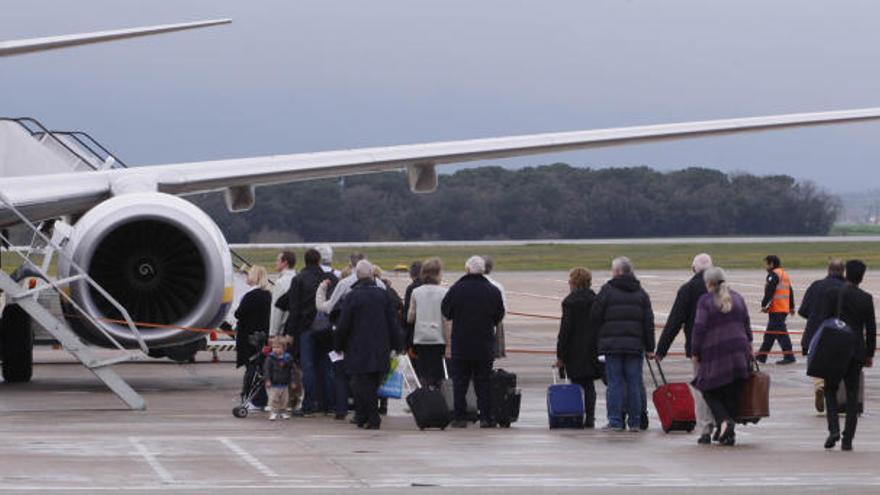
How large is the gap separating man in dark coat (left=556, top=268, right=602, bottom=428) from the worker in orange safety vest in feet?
30.7

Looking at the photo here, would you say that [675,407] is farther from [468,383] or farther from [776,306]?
[776,306]

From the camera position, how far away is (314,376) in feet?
60.7

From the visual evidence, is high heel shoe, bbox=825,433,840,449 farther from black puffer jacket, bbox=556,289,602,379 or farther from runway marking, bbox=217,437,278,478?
runway marking, bbox=217,437,278,478

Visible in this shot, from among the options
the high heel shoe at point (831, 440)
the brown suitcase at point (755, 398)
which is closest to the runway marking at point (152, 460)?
the brown suitcase at point (755, 398)

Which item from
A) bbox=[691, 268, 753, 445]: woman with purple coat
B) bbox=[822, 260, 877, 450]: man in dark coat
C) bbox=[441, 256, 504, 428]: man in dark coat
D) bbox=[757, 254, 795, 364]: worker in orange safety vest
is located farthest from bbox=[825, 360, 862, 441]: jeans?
bbox=[757, 254, 795, 364]: worker in orange safety vest

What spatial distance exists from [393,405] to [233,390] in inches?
99.1

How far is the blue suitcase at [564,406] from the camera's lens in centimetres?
1706

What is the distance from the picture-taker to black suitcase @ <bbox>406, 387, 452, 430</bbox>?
17.1 m

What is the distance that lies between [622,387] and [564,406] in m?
0.57

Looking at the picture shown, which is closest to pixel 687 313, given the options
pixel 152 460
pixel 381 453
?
pixel 381 453

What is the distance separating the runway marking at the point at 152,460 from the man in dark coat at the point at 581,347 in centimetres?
420

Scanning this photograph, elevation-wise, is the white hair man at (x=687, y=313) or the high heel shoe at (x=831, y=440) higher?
the white hair man at (x=687, y=313)

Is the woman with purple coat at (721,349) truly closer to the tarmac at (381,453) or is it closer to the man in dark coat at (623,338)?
the tarmac at (381,453)

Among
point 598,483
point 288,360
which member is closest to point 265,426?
point 288,360
